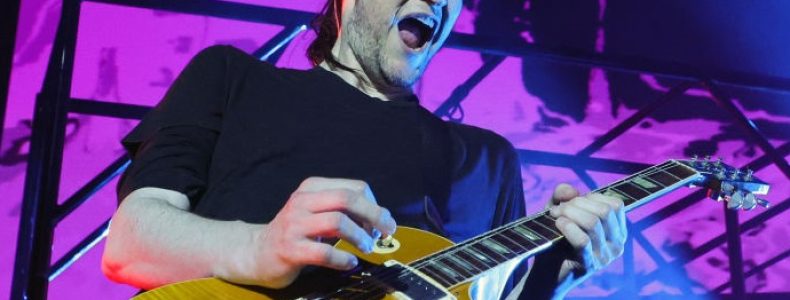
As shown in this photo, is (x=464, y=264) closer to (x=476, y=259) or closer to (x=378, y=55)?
(x=476, y=259)

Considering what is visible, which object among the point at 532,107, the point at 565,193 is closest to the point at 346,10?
the point at 565,193

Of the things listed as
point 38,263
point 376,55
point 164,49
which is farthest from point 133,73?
point 376,55

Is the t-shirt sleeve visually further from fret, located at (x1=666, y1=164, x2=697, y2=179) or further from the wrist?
fret, located at (x1=666, y1=164, x2=697, y2=179)

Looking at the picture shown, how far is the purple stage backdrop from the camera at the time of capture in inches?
96.9

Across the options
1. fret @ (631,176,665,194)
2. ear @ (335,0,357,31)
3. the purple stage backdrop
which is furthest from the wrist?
the purple stage backdrop

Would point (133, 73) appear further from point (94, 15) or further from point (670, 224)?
point (670, 224)

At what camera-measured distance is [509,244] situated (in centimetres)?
112

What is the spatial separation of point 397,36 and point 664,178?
0.67m

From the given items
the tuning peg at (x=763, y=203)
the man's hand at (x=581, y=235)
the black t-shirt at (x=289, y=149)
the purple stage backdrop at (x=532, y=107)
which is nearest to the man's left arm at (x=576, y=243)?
the man's hand at (x=581, y=235)

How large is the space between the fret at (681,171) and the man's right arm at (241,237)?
0.85 meters

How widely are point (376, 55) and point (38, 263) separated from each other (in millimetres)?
967

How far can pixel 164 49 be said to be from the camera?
2539 millimetres

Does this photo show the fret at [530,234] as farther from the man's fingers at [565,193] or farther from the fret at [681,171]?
the fret at [681,171]

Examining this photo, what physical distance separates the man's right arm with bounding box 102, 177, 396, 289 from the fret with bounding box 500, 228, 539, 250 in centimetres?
33
